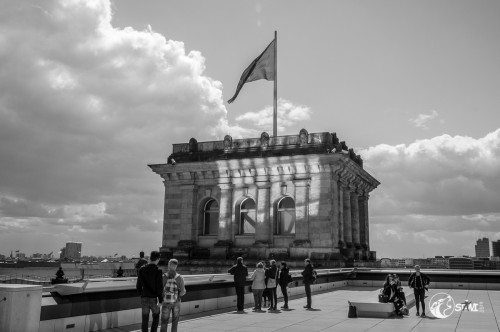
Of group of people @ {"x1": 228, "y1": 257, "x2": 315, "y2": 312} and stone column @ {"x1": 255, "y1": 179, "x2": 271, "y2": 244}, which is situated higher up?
stone column @ {"x1": 255, "y1": 179, "x2": 271, "y2": 244}

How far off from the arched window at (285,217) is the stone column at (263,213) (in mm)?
837

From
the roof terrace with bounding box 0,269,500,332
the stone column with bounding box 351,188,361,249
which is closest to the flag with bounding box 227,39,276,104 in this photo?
the stone column with bounding box 351,188,361,249

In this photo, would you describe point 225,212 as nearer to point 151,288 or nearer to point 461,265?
point 461,265

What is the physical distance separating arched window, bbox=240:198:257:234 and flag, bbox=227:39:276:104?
864 cm

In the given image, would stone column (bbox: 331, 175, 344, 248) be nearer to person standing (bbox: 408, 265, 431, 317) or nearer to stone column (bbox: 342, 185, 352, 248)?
stone column (bbox: 342, 185, 352, 248)

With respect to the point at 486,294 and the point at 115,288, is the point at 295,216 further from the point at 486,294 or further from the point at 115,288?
the point at 115,288

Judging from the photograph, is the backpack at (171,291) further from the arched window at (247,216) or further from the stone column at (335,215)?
the arched window at (247,216)

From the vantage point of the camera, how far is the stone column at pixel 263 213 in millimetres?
32562

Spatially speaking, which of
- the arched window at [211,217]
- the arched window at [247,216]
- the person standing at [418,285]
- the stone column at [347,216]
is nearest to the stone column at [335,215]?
the stone column at [347,216]

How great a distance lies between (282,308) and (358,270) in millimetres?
13910

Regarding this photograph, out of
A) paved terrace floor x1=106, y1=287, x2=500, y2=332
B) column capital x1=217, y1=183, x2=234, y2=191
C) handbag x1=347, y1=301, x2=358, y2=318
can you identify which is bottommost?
paved terrace floor x1=106, y1=287, x2=500, y2=332

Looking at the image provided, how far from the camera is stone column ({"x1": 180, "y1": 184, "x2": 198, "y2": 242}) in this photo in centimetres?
3488

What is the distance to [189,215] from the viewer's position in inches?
1377

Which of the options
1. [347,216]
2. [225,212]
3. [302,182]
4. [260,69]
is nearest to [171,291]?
[302,182]
